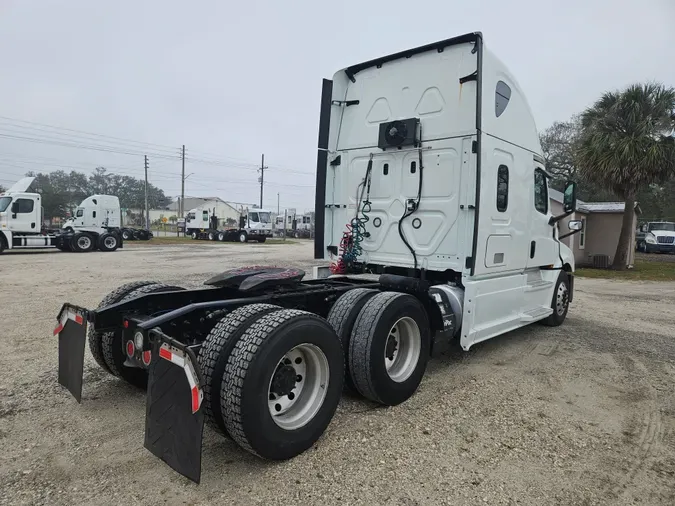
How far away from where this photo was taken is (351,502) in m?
2.54

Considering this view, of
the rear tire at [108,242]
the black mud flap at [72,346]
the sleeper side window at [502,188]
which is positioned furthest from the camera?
the rear tire at [108,242]

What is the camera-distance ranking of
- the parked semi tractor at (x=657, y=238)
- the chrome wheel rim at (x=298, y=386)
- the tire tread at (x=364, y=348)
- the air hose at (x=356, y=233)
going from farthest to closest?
1. the parked semi tractor at (x=657, y=238)
2. the air hose at (x=356, y=233)
3. the tire tread at (x=364, y=348)
4. the chrome wheel rim at (x=298, y=386)

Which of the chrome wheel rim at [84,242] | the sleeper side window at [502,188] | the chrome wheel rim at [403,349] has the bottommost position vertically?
the chrome wheel rim at [403,349]

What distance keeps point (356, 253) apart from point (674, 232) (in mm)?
31593

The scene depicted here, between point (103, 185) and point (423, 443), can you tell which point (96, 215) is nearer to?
point (423, 443)

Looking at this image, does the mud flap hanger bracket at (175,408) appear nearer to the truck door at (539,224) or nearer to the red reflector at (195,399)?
the red reflector at (195,399)

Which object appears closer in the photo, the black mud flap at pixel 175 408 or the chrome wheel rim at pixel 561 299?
the black mud flap at pixel 175 408

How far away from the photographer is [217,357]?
111 inches

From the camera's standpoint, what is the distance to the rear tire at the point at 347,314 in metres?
3.82

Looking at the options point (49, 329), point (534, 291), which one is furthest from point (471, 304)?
point (49, 329)

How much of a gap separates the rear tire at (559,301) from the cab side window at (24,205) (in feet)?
69.1

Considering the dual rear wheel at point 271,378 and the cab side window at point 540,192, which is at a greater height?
the cab side window at point 540,192

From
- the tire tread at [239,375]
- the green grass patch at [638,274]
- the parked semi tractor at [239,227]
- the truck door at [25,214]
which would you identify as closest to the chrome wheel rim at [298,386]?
the tire tread at [239,375]

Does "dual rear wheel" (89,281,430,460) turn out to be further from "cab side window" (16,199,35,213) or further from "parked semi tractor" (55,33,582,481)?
"cab side window" (16,199,35,213)
